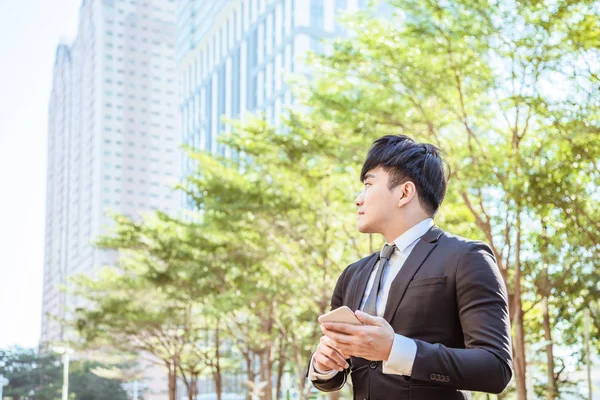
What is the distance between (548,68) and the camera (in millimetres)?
10945

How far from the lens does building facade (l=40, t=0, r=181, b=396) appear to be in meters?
102

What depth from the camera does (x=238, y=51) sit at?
64688mm

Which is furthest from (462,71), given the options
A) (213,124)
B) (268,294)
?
(213,124)

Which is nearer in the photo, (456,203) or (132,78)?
(456,203)

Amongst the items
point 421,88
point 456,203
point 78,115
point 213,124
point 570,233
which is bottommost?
point 570,233

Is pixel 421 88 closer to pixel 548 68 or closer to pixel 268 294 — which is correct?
pixel 548 68

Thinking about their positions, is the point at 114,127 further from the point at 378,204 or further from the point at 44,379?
the point at 378,204

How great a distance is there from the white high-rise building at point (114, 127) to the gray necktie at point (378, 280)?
9578 centimetres

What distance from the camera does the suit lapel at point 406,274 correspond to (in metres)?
2.07

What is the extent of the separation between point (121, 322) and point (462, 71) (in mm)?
18133

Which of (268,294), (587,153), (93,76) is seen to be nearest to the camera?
(587,153)

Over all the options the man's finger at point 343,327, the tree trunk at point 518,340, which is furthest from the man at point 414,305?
the tree trunk at point 518,340

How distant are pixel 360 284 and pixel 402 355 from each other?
0.38 metres

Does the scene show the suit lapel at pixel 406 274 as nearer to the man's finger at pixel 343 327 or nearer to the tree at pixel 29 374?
the man's finger at pixel 343 327
